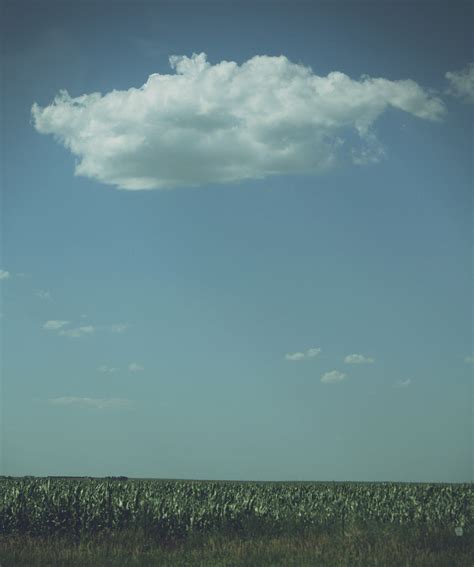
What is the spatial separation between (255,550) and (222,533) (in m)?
4.70

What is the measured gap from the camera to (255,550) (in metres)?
18.1

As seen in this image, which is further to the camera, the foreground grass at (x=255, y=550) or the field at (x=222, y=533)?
the field at (x=222, y=533)

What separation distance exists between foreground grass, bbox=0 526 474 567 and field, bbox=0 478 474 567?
0.11ft

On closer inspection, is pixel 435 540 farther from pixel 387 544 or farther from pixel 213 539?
pixel 213 539

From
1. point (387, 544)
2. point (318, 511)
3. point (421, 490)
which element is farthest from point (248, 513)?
point (421, 490)

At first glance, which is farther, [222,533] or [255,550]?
[222,533]

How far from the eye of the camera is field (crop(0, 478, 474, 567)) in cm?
1714

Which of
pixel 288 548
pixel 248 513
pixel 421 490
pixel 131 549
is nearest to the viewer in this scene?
pixel 288 548

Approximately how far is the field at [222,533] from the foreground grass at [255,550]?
32mm

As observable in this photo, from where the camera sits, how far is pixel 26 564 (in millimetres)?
17000

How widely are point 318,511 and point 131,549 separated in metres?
8.32

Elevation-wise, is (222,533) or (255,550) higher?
(255,550)

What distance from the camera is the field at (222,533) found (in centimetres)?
1714

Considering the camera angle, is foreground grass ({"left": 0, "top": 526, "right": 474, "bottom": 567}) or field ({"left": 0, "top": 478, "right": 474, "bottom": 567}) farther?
field ({"left": 0, "top": 478, "right": 474, "bottom": 567})
